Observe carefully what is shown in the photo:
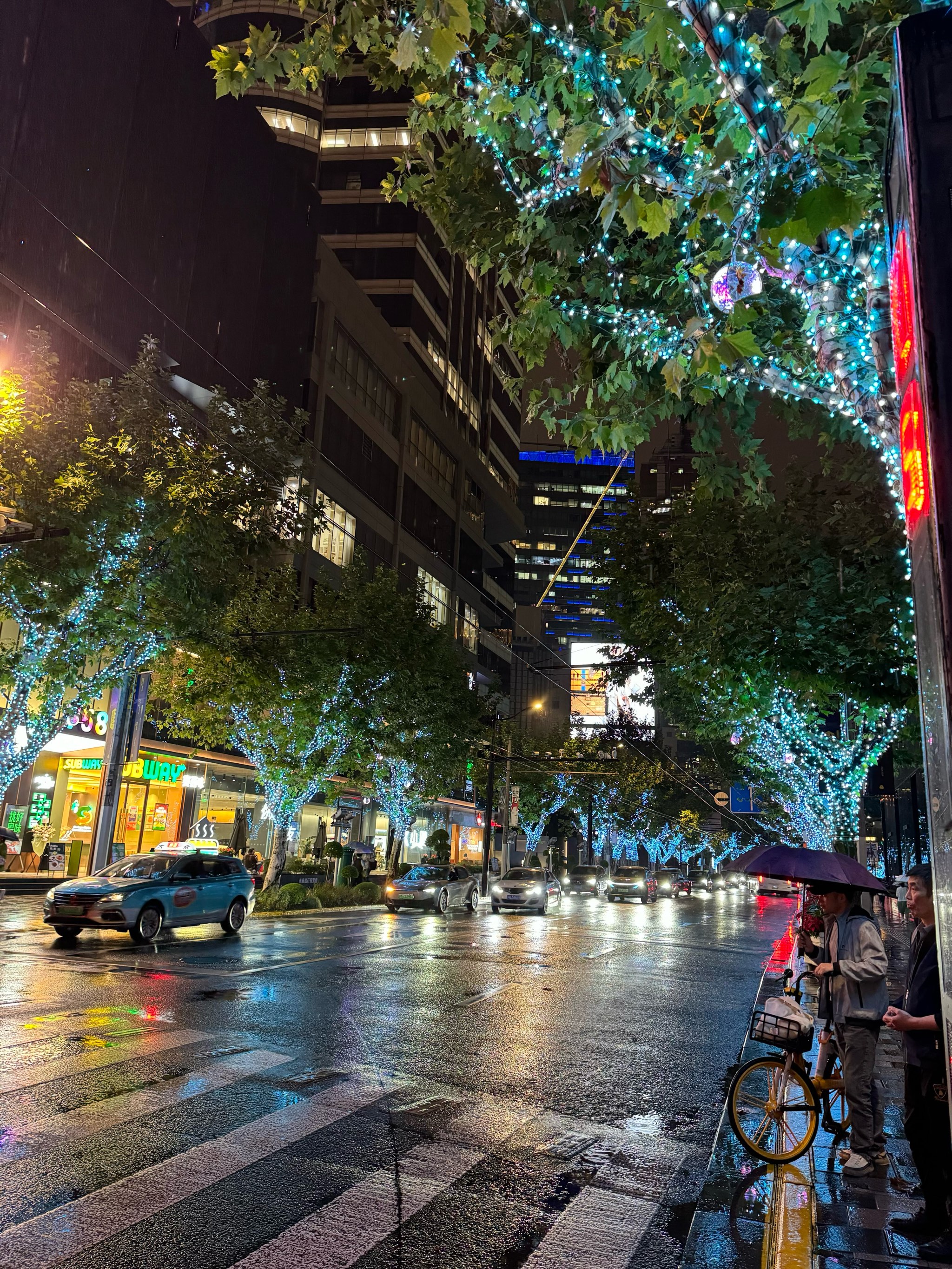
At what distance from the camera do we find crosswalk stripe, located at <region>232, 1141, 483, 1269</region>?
4.23 meters

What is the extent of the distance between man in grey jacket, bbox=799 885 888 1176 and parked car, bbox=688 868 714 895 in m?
71.0

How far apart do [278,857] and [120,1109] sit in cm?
2362

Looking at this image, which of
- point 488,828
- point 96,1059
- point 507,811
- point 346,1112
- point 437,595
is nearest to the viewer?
point 346,1112

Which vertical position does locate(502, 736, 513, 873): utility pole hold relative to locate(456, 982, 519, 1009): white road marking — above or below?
above

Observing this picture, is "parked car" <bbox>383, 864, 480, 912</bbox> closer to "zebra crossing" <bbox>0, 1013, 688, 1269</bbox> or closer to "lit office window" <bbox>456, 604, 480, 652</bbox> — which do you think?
"zebra crossing" <bbox>0, 1013, 688, 1269</bbox>

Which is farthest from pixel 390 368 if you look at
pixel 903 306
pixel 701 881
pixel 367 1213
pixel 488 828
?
pixel 903 306

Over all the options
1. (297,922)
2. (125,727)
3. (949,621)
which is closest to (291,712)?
(125,727)

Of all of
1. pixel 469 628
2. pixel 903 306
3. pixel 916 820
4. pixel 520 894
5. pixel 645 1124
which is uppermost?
pixel 469 628

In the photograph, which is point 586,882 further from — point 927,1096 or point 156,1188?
point 156,1188

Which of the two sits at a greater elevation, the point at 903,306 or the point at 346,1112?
the point at 903,306

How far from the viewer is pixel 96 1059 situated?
7.79 meters

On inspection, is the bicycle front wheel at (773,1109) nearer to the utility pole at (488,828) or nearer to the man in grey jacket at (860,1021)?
the man in grey jacket at (860,1021)

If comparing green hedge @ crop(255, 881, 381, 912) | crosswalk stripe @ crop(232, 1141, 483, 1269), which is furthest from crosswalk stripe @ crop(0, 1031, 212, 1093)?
green hedge @ crop(255, 881, 381, 912)

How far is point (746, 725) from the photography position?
86.3 feet
